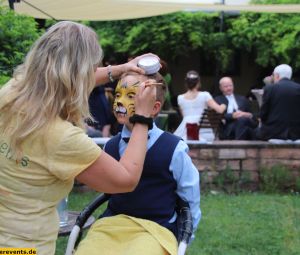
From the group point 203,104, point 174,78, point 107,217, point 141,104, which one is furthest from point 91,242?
point 174,78

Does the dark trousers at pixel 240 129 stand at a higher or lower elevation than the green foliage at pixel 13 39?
lower

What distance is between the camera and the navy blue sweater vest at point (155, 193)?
2768 mm

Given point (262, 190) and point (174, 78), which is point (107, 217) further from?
point (174, 78)

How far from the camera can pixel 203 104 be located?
7.62 metres

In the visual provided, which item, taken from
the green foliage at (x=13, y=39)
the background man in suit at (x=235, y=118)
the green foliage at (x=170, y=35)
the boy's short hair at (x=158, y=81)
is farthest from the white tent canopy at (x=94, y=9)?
the boy's short hair at (x=158, y=81)

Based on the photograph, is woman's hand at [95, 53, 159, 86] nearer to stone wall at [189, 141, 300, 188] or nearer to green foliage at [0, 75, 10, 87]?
green foliage at [0, 75, 10, 87]

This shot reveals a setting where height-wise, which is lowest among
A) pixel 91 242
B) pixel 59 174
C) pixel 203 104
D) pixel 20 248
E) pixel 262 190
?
pixel 262 190

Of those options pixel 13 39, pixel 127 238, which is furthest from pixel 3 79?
pixel 127 238

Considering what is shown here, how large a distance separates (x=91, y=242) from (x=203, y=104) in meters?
5.20

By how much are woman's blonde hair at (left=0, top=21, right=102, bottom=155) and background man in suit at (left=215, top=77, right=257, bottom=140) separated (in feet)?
19.0

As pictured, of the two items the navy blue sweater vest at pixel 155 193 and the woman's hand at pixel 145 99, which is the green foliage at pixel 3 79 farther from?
the woman's hand at pixel 145 99

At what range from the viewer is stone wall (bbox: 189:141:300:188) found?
6.67 metres

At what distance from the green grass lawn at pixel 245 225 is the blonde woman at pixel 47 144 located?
255 centimetres

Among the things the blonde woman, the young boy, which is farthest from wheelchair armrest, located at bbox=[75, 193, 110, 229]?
the blonde woman
